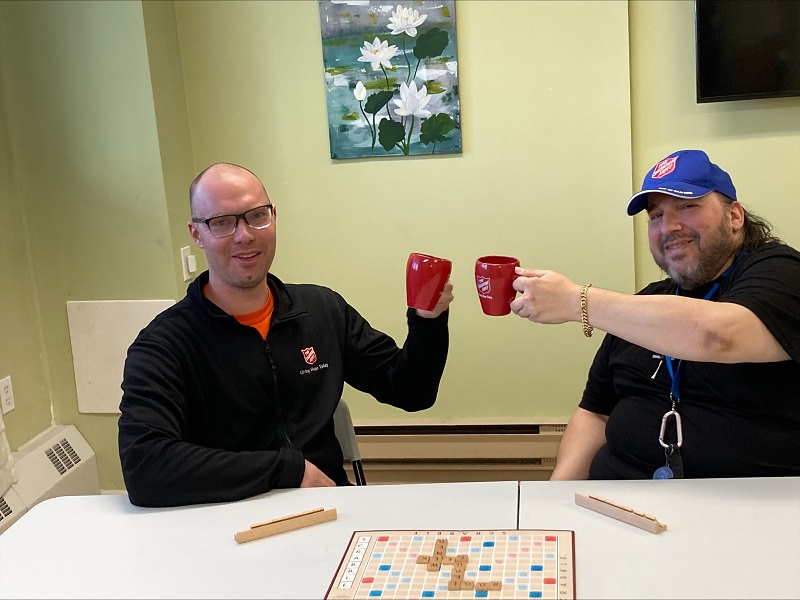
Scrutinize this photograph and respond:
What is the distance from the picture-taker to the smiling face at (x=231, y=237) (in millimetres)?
1914

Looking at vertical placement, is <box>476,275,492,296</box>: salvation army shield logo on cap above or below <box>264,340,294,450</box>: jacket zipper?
above

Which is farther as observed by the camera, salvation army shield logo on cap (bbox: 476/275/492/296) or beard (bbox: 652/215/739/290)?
beard (bbox: 652/215/739/290)

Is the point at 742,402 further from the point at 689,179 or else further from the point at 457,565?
the point at 457,565

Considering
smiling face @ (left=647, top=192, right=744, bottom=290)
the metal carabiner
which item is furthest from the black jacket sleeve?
smiling face @ (left=647, top=192, right=744, bottom=290)

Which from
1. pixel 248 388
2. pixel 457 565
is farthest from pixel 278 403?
pixel 457 565

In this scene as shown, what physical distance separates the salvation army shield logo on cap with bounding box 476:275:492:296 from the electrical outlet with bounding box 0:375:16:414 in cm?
194

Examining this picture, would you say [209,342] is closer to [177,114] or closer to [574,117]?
[177,114]

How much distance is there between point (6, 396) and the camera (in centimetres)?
275

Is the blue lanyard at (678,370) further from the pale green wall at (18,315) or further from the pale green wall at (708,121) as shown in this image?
the pale green wall at (18,315)

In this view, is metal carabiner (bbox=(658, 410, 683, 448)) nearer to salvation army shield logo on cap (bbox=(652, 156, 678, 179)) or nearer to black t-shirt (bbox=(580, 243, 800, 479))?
black t-shirt (bbox=(580, 243, 800, 479))

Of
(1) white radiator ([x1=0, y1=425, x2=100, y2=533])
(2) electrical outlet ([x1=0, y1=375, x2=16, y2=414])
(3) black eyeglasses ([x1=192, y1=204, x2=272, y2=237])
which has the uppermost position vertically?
(3) black eyeglasses ([x1=192, y1=204, x2=272, y2=237])

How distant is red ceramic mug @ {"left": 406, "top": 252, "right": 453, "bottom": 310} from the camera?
1734 millimetres

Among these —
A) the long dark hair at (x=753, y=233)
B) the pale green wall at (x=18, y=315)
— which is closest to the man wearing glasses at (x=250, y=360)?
the long dark hair at (x=753, y=233)

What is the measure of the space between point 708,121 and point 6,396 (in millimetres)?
2761
